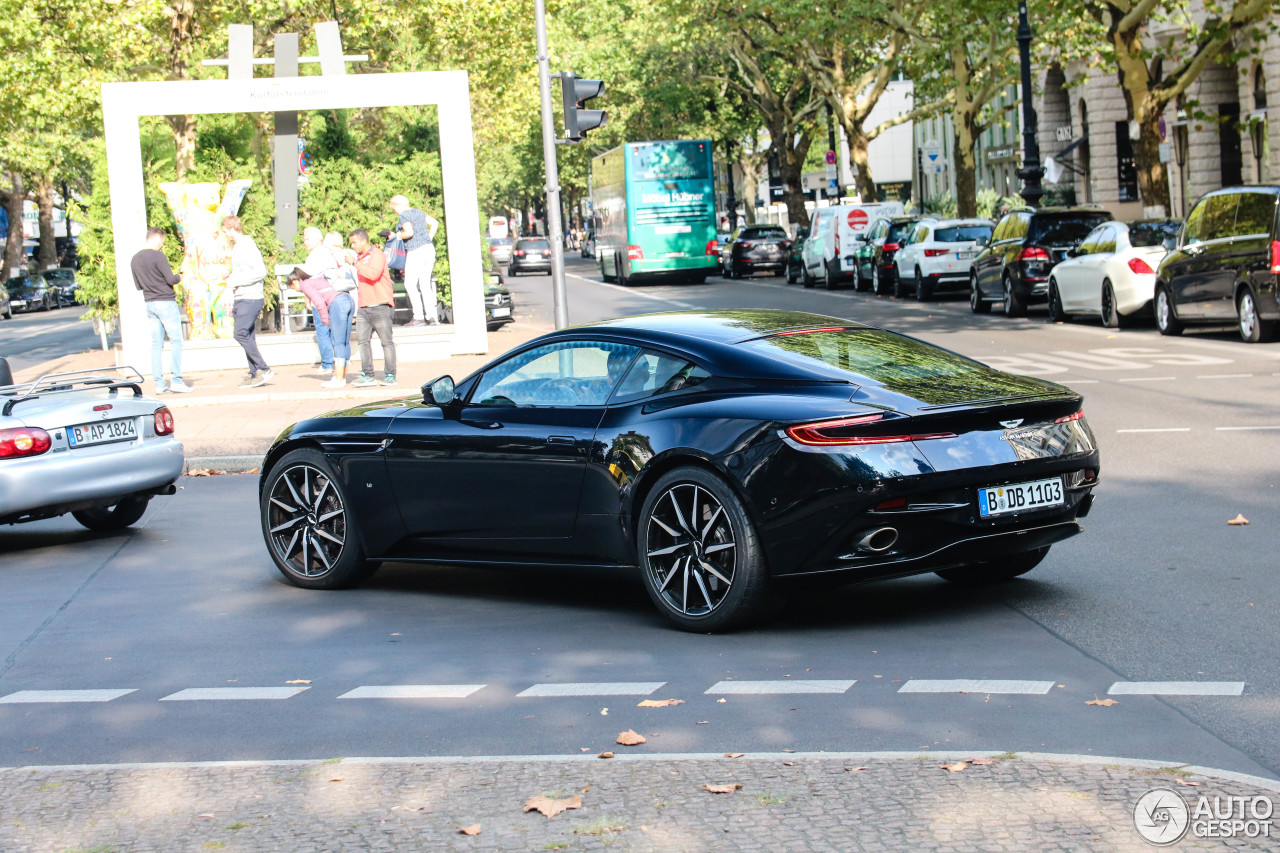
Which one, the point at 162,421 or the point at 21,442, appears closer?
the point at 21,442

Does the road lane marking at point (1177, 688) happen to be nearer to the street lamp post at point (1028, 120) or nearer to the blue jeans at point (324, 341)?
the blue jeans at point (324, 341)

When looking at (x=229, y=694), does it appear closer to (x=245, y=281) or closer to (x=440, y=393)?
(x=440, y=393)

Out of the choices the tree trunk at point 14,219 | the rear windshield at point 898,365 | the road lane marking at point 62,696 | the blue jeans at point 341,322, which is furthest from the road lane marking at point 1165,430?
the tree trunk at point 14,219

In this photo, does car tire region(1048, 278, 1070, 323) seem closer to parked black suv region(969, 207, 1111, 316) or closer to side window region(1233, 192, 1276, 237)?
parked black suv region(969, 207, 1111, 316)

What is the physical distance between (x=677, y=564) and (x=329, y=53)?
61.1 feet

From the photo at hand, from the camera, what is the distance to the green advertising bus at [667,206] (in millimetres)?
44875

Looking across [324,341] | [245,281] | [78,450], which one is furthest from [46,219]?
[78,450]

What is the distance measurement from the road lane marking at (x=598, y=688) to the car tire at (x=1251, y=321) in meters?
14.7

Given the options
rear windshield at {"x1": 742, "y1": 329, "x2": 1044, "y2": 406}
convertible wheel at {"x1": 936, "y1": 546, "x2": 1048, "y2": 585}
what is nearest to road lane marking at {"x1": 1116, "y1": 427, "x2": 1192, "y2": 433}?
convertible wheel at {"x1": 936, "y1": 546, "x2": 1048, "y2": 585}

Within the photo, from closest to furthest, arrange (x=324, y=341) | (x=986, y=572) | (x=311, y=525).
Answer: (x=986, y=572) < (x=311, y=525) < (x=324, y=341)

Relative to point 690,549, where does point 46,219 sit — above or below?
above

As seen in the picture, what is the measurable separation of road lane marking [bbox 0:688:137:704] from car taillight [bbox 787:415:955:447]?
2.76 m

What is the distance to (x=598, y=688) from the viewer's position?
587cm

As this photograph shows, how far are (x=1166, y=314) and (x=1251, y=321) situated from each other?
2.05 metres
